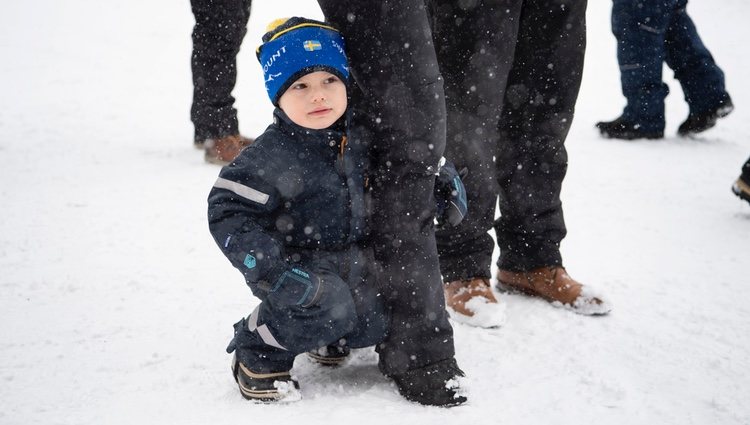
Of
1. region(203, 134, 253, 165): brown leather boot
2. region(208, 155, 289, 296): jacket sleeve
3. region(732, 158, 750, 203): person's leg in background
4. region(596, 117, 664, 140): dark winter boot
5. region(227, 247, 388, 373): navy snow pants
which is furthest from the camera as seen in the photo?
region(596, 117, 664, 140): dark winter boot

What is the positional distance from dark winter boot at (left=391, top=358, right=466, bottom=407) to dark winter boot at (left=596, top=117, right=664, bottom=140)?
3571 millimetres

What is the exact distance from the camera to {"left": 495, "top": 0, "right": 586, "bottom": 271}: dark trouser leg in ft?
7.25

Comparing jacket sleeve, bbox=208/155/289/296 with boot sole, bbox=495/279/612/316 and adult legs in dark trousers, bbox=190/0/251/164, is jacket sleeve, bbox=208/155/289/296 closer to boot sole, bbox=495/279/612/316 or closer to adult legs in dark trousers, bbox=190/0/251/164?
boot sole, bbox=495/279/612/316

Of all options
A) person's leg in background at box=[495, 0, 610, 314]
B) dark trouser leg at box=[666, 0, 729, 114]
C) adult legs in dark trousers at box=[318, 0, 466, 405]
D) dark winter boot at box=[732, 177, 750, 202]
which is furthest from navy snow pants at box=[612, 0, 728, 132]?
adult legs in dark trousers at box=[318, 0, 466, 405]

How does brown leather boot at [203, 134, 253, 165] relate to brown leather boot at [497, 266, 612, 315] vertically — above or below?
above

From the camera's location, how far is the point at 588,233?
301 centimetres

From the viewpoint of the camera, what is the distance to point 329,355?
6.13 feet

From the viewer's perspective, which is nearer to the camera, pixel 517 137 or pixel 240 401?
pixel 240 401

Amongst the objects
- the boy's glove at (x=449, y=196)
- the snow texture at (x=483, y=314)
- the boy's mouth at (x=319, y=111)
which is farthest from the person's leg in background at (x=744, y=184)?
the boy's mouth at (x=319, y=111)

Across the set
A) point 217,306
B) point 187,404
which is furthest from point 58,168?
point 187,404

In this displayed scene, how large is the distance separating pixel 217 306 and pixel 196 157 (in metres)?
2.17

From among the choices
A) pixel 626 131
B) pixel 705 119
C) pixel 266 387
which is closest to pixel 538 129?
pixel 266 387

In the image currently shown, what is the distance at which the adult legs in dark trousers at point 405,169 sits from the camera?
5.10 feet

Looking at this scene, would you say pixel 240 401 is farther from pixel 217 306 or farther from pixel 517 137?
pixel 517 137
